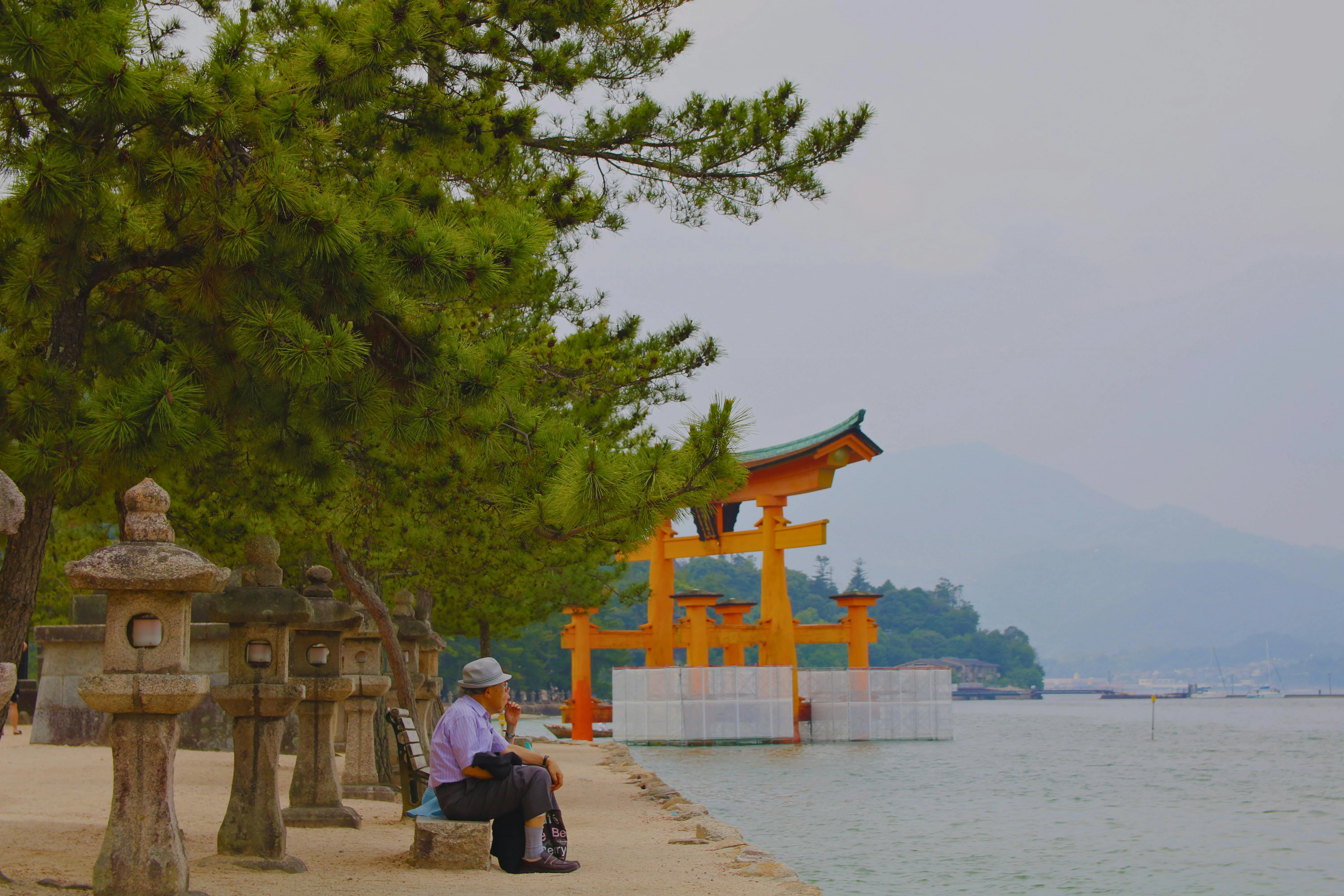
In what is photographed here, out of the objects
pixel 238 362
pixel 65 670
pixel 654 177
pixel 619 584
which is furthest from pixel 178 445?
pixel 619 584

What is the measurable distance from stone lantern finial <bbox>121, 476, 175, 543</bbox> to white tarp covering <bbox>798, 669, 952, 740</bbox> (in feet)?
76.0

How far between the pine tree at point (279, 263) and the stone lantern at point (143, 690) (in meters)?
0.52

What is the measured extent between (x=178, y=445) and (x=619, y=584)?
74406 millimetres

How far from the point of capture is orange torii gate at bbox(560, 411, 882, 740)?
83.5 ft

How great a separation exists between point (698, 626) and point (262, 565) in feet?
68.4

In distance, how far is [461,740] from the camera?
5.22 meters

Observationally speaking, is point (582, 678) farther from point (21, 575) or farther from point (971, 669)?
point (971, 669)

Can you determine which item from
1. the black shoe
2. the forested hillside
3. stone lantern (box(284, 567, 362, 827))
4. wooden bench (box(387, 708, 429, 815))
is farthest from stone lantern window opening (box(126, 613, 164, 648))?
the forested hillside

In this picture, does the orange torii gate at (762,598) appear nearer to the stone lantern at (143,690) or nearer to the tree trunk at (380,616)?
the tree trunk at (380,616)

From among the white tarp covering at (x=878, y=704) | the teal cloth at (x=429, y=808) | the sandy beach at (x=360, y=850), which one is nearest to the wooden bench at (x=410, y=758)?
the sandy beach at (x=360, y=850)

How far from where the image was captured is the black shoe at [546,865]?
16.9ft

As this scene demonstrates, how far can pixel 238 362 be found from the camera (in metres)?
5.74

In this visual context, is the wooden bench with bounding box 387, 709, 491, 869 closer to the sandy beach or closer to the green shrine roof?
the sandy beach

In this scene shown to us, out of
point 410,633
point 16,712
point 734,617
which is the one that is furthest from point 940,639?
point 410,633
